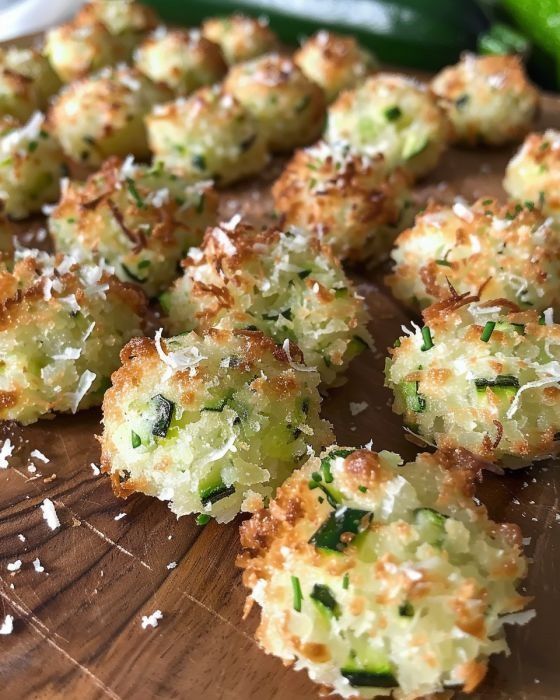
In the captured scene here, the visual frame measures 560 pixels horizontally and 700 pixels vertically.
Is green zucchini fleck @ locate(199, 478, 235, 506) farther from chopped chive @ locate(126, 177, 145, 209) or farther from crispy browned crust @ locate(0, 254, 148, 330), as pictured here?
chopped chive @ locate(126, 177, 145, 209)

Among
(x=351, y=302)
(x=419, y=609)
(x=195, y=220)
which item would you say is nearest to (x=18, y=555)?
(x=419, y=609)

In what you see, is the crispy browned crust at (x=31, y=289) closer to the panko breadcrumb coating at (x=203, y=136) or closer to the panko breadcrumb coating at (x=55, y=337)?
the panko breadcrumb coating at (x=55, y=337)

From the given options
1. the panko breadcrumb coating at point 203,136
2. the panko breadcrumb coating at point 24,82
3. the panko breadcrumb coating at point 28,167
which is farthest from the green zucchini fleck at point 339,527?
the panko breadcrumb coating at point 24,82

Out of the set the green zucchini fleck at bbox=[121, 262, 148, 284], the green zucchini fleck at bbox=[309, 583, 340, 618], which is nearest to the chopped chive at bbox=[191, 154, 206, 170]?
the green zucchini fleck at bbox=[121, 262, 148, 284]

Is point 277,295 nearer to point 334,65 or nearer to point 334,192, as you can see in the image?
point 334,192

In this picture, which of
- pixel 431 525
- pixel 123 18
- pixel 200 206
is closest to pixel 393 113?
pixel 200 206

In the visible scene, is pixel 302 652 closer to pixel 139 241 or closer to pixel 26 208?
→ pixel 139 241

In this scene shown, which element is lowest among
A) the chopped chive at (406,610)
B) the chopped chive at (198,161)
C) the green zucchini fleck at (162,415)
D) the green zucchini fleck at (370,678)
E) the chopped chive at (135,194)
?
the green zucchini fleck at (370,678)
